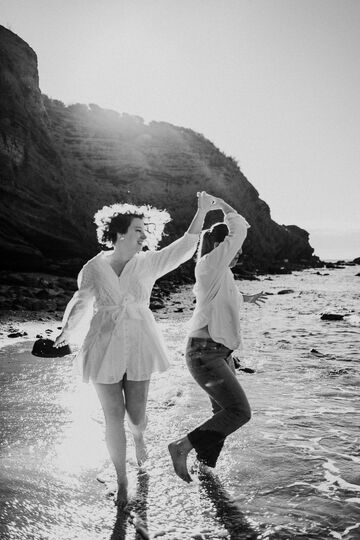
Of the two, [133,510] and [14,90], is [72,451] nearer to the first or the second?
[133,510]

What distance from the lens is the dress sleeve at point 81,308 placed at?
10.8 ft

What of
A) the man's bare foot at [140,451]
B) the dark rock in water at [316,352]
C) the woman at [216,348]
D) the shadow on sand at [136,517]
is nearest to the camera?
the shadow on sand at [136,517]

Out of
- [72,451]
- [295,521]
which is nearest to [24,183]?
[72,451]

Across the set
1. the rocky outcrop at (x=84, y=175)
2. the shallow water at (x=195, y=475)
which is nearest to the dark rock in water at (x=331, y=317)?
the shallow water at (x=195, y=475)

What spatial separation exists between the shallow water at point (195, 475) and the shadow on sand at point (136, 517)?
12mm

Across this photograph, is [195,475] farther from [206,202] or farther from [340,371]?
[340,371]

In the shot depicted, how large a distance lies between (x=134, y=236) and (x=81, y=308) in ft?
2.31

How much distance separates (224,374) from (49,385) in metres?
3.62

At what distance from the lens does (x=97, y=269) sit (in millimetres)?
3242

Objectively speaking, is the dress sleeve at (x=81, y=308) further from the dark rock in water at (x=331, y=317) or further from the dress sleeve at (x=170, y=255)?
the dark rock in water at (x=331, y=317)

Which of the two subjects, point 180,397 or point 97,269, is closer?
point 97,269

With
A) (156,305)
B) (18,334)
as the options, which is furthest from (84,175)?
(18,334)

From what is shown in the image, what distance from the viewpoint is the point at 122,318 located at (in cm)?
317

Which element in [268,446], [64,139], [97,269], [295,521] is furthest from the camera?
[64,139]
